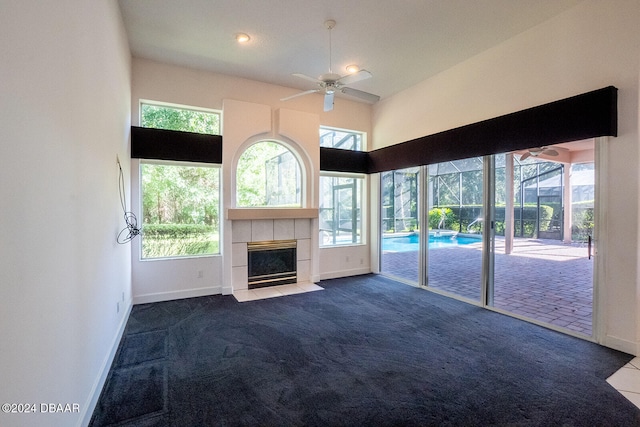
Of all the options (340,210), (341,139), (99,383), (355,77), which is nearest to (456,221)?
(340,210)

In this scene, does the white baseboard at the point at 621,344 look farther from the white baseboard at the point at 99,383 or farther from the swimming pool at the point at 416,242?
the white baseboard at the point at 99,383

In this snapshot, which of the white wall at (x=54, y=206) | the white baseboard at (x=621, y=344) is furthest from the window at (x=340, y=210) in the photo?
the white baseboard at (x=621, y=344)

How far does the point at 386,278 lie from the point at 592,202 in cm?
354

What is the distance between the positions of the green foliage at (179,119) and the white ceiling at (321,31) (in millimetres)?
715

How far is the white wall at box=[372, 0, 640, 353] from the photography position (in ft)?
9.94

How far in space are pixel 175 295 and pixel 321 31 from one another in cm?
438

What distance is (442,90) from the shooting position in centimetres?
505

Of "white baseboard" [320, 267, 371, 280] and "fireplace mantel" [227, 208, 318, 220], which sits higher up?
"fireplace mantel" [227, 208, 318, 220]

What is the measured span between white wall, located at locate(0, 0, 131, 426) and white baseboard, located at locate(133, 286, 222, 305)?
1.87 metres

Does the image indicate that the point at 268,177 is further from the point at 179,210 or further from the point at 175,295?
the point at 175,295

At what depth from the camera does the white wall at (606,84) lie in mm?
3029

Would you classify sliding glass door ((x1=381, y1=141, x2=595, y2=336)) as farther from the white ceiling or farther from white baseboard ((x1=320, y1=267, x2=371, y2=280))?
the white ceiling

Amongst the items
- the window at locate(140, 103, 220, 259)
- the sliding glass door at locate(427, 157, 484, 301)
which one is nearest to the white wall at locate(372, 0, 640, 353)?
the sliding glass door at locate(427, 157, 484, 301)

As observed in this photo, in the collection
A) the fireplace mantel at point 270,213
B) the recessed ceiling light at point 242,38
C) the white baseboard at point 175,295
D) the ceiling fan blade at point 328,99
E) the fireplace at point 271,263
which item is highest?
the recessed ceiling light at point 242,38
